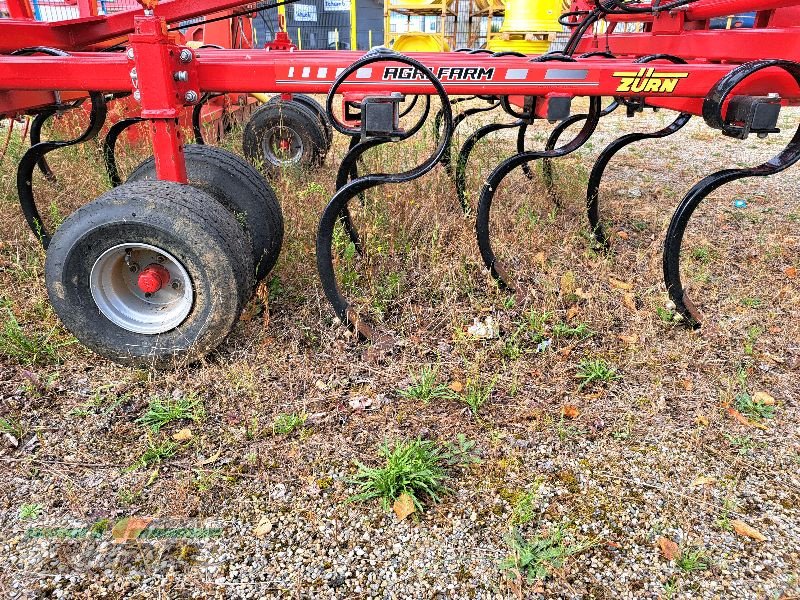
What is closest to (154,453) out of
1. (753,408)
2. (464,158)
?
(753,408)

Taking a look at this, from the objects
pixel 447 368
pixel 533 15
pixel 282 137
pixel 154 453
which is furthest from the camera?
pixel 533 15

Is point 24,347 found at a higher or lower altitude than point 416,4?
lower

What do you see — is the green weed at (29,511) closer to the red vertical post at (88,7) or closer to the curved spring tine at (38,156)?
the curved spring tine at (38,156)

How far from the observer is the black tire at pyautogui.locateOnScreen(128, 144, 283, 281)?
3.12 metres

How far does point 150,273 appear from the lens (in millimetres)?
2582

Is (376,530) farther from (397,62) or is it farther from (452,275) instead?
(397,62)

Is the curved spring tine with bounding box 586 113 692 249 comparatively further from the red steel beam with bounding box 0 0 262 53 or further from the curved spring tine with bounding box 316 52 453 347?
the red steel beam with bounding box 0 0 262 53

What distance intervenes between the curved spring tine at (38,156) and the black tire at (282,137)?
1.88 m

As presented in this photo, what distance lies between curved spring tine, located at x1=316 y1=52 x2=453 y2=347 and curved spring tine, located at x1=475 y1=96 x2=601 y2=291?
0.46m

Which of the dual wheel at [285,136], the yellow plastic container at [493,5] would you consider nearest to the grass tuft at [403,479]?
the dual wheel at [285,136]

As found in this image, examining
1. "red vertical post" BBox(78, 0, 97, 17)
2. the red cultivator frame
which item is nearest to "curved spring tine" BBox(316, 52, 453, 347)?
the red cultivator frame

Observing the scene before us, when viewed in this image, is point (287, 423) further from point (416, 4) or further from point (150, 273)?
point (416, 4)

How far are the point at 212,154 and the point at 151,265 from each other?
2.75 feet

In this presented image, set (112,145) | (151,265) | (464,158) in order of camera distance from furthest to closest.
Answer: (464,158) → (112,145) → (151,265)
